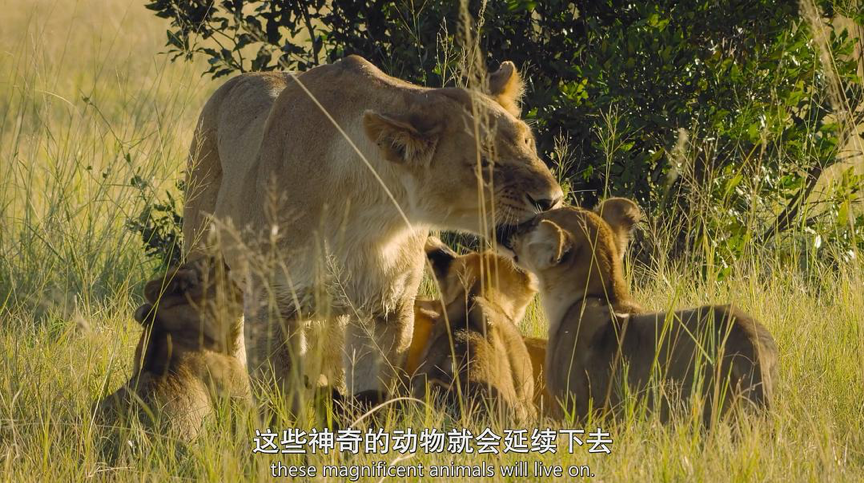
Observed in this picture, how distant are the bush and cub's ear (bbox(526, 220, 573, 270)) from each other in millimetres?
1547

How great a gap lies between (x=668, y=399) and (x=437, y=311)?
2078 millimetres

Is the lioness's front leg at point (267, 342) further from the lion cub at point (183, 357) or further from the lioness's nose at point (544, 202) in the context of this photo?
the lioness's nose at point (544, 202)

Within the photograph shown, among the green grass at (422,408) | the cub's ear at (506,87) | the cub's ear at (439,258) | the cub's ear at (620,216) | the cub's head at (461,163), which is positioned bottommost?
the green grass at (422,408)

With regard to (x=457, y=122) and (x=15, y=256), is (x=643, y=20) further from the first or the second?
(x=15, y=256)

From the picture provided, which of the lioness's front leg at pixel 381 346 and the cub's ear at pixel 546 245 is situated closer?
the cub's ear at pixel 546 245

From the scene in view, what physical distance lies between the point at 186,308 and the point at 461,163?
4.59 feet

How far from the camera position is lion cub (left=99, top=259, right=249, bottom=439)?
434 cm

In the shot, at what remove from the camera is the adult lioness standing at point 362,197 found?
14.0 feet

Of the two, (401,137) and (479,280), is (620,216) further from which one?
(401,137)

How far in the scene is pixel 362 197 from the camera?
15.0ft

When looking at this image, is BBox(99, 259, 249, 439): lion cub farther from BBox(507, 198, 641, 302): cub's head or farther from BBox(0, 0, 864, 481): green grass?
BBox(507, 198, 641, 302): cub's head

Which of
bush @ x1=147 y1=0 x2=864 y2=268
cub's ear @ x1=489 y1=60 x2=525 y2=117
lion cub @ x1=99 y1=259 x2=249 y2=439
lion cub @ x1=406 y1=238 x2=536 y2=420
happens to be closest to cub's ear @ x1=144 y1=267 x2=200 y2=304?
lion cub @ x1=99 y1=259 x2=249 y2=439

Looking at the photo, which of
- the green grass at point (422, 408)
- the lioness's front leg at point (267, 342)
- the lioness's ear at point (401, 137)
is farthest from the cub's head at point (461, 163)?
the lioness's front leg at point (267, 342)

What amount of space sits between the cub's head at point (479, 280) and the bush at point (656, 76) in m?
0.91
